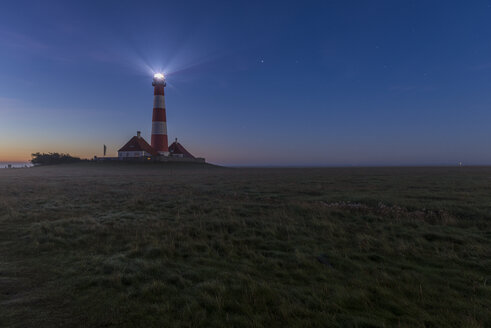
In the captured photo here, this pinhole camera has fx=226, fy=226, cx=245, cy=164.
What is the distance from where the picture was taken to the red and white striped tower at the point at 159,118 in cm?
6109

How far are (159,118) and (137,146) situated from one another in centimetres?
1005

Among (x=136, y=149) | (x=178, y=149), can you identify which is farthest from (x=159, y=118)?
(x=178, y=149)

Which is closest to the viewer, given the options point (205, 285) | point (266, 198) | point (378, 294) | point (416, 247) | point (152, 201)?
point (378, 294)

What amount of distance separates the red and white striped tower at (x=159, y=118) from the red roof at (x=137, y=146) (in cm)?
151

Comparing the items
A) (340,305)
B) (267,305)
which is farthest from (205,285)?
(340,305)

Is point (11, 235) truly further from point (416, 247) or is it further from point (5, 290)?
point (416, 247)

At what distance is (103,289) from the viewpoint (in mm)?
4586

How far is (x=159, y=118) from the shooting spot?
6122cm

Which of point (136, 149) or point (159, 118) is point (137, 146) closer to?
point (136, 149)

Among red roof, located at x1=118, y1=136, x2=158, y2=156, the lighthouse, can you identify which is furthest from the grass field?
red roof, located at x1=118, y1=136, x2=158, y2=156

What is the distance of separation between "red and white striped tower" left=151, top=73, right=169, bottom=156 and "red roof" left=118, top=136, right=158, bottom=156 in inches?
59.5

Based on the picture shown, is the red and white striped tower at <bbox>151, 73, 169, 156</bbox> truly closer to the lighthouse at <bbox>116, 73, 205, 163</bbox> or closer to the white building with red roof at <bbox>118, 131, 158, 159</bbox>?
the lighthouse at <bbox>116, 73, 205, 163</bbox>

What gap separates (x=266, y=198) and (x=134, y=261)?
11.1m

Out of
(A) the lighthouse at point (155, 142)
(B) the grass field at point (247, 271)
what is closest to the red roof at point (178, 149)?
(A) the lighthouse at point (155, 142)
